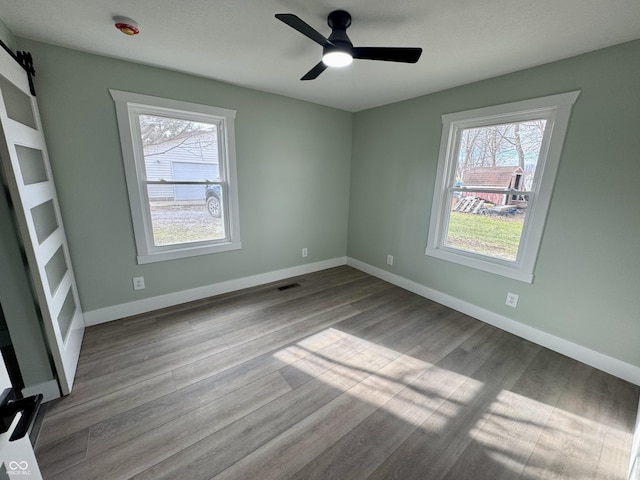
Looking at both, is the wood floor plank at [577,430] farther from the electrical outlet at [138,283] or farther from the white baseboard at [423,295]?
the electrical outlet at [138,283]

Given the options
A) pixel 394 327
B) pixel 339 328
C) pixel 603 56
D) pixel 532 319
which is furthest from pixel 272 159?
pixel 532 319

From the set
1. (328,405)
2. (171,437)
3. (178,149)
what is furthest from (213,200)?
(328,405)

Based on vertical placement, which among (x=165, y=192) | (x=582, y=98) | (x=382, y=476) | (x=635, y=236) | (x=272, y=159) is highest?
(x=582, y=98)

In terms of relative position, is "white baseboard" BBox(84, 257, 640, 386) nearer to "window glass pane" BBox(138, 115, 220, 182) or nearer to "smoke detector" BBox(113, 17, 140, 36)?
"window glass pane" BBox(138, 115, 220, 182)

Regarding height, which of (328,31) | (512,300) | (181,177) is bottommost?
(512,300)

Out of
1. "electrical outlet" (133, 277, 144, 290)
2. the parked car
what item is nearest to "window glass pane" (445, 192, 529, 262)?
the parked car

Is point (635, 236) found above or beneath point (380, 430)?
above

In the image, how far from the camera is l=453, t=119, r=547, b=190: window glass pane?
2.34 m

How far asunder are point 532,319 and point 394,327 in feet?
4.09

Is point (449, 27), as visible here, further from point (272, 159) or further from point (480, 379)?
point (480, 379)

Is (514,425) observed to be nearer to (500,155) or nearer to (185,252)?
(500,155)

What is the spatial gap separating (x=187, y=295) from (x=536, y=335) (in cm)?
354

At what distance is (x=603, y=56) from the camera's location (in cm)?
189

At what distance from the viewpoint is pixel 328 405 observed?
1711mm
